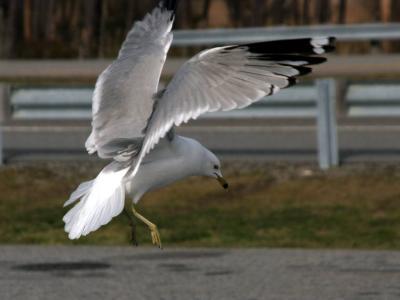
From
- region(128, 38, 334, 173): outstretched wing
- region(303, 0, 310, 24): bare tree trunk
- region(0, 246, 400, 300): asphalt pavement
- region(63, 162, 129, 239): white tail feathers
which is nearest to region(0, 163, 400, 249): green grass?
region(0, 246, 400, 300): asphalt pavement

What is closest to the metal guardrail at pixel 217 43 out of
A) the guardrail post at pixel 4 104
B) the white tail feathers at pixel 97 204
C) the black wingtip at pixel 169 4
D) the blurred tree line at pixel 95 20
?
the guardrail post at pixel 4 104

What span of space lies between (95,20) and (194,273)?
56.5 feet

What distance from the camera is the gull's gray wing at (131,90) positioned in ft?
30.1

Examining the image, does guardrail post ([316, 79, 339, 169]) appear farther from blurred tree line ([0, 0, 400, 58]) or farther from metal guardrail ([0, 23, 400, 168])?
blurred tree line ([0, 0, 400, 58])

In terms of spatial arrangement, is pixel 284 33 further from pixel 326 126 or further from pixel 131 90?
pixel 131 90

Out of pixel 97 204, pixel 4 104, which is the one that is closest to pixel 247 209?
pixel 97 204

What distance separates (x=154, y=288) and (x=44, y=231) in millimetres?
2413

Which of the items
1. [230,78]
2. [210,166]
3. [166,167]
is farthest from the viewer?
[210,166]

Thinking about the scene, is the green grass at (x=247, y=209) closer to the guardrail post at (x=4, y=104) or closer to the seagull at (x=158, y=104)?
the seagull at (x=158, y=104)

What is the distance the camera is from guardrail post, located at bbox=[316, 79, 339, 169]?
45.0 feet

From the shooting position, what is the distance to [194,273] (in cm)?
988

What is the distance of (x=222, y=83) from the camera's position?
28.5 feet

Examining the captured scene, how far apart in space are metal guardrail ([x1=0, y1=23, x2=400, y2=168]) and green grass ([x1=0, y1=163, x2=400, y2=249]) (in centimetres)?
137

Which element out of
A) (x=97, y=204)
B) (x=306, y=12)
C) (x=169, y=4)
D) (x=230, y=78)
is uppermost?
(x=169, y=4)
